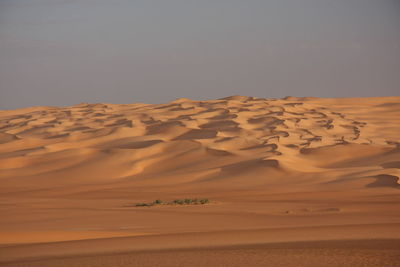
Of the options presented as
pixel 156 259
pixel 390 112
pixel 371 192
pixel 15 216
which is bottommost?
pixel 390 112

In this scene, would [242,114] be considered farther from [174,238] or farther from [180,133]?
[174,238]

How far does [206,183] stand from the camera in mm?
28672

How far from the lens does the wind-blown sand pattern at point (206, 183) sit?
40.1ft

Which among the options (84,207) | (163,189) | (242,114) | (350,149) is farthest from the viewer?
(242,114)

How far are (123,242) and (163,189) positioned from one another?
562 inches

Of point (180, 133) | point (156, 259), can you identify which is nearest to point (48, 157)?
point (180, 133)

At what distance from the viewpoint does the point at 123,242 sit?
13.3 meters

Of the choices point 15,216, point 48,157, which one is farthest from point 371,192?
point 48,157

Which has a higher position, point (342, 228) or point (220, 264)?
point (220, 264)

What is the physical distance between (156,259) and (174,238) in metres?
2.51

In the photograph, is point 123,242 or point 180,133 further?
point 180,133

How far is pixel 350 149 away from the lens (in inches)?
1377

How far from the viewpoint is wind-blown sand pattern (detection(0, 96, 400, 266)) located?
12227 millimetres

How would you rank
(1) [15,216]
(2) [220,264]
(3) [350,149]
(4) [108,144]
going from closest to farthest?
(2) [220,264], (1) [15,216], (3) [350,149], (4) [108,144]
